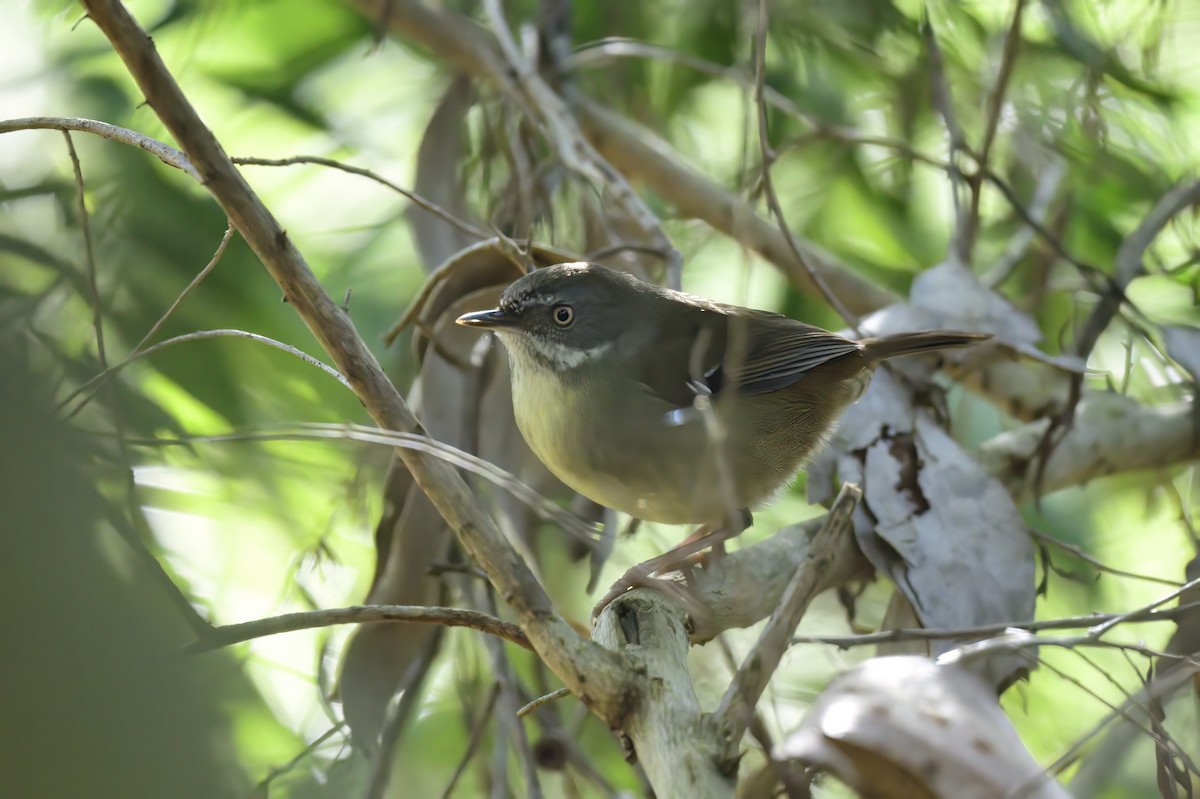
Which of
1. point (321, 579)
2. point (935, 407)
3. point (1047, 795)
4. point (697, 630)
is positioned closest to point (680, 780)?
point (1047, 795)

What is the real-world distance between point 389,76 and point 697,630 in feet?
12.4

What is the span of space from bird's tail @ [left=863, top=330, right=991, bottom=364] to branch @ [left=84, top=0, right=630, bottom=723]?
197cm

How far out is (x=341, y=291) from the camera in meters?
4.81

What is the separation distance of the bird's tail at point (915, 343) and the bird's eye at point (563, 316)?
3.29 feet

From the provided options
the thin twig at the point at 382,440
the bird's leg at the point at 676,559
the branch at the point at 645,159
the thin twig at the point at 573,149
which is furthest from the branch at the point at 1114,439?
the thin twig at the point at 382,440

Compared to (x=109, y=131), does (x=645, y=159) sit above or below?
above

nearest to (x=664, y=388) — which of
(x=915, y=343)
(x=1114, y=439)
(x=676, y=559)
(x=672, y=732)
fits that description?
(x=676, y=559)

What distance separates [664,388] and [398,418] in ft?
4.98

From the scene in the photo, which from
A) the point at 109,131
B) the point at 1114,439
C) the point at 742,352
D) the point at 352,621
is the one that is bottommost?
the point at 352,621

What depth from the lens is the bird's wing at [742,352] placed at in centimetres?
329

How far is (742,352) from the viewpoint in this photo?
330 centimetres

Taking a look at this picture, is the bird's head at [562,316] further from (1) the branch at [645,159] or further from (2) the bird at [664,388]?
(1) the branch at [645,159]

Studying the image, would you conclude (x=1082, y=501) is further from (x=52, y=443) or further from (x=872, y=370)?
(x=52, y=443)

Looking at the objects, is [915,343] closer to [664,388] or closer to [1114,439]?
[664,388]
